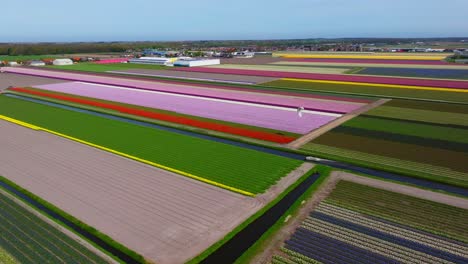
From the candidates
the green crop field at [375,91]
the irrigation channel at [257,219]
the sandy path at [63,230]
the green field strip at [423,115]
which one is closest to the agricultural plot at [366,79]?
the green crop field at [375,91]

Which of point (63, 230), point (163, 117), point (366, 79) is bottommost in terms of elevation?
point (63, 230)

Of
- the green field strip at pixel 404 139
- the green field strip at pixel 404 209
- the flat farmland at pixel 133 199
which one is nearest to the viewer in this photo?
the flat farmland at pixel 133 199

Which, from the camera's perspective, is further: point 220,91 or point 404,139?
point 220,91

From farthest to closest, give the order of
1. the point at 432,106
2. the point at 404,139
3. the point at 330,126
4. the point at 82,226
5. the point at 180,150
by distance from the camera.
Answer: the point at 432,106, the point at 330,126, the point at 404,139, the point at 180,150, the point at 82,226

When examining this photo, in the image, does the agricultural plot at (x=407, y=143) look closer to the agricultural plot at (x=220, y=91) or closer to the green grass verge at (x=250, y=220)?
the green grass verge at (x=250, y=220)

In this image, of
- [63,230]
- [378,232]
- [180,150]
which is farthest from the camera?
[180,150]

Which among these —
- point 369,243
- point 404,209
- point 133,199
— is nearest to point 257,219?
point 369,243

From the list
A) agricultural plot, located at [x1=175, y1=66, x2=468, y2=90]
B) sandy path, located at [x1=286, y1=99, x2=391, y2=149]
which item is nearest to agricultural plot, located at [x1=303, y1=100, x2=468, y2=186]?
sandy path, located at [x1=286, y1=99, x2=391, y2=149]

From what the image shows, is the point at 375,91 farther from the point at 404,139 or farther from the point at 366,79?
the point at 404,139
